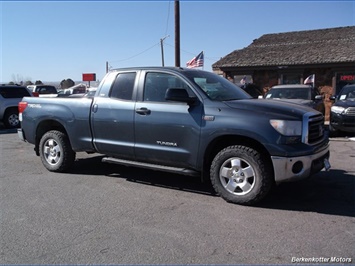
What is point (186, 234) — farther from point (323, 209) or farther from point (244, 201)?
point (323, 209)

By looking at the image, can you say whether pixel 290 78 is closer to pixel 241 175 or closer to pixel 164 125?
pixel 164 125

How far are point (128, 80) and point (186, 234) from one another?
116 inches

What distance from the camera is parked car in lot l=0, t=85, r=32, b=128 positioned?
14508 millimetres

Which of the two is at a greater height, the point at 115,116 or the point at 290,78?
the point at 290,78

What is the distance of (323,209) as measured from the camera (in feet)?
15.0

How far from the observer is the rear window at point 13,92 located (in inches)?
577

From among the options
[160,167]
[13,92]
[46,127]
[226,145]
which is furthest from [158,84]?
[13,92]

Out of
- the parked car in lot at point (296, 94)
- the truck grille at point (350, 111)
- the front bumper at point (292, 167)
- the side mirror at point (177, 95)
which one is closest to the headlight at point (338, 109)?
the truck grille at point (350, 111)

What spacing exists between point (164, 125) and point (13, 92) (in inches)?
467

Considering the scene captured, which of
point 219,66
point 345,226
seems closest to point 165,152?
point 345,226

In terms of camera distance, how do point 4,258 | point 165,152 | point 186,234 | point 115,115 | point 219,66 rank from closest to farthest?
point 4,258
point 186,234
point 165,152
point 115,115
point 219,66

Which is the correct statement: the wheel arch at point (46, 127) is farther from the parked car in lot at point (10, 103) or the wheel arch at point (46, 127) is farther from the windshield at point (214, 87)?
the parked car in lot at point (10, 103)

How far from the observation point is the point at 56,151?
6.62 m

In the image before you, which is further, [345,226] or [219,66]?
[219,66]
